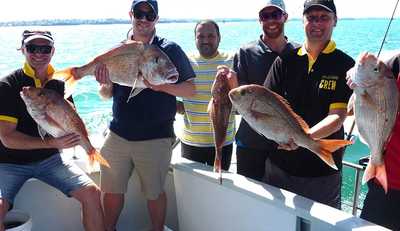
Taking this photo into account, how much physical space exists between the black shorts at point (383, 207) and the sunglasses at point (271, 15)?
153cm

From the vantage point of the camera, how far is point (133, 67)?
2871 mm

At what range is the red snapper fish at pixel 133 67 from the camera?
284 cm

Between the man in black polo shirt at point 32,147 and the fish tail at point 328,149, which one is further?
the man in black polo shirt at point 32,147

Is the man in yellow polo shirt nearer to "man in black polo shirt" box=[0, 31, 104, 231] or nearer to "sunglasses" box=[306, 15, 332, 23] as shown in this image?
"man in black polo shirt" box=[0, 31, 104, 231]

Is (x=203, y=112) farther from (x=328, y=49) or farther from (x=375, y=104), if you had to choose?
(x=375, y=104)

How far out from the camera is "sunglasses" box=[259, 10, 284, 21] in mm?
3457

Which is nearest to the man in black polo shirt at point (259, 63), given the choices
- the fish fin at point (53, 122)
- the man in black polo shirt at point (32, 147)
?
the man in black polo shirt at point (32, 147)

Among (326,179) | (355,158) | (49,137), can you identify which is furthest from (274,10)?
(355,158)

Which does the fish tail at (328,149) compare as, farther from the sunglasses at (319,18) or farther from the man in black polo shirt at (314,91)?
the sunglasses at (319,18)

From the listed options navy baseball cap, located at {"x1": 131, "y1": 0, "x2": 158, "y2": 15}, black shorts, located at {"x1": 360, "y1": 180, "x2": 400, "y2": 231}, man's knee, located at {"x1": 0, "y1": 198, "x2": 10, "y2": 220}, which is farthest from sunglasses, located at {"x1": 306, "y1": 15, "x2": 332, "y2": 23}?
man's knee, located at {"x1": 0, "y1": 198, "x2": 10, "y2": 220}

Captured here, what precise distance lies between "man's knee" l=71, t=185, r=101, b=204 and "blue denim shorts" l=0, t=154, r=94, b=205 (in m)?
0.03

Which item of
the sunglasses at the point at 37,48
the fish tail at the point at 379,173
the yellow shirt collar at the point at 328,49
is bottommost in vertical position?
the fish tail at the point at 379,173

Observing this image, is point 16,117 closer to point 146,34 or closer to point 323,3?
point 146,34

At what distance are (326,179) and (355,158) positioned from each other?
183 inches
